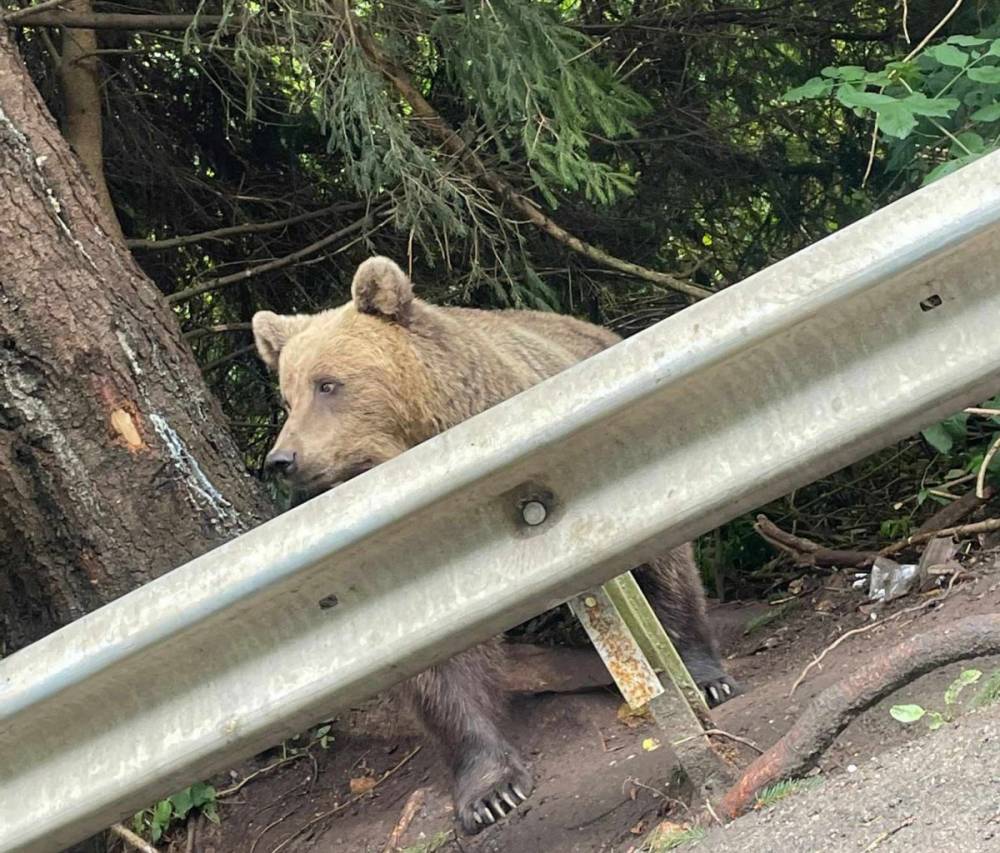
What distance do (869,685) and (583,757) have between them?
1.42m

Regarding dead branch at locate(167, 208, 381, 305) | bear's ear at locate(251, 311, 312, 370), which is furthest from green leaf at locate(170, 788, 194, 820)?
dead branch at locate(167, 208, 381, 305)

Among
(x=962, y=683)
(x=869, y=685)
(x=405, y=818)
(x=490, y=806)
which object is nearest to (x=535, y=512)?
(x=869, y=685)

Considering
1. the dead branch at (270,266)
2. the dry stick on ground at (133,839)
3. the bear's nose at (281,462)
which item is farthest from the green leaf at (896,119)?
the dry stick on ground at (133,839)

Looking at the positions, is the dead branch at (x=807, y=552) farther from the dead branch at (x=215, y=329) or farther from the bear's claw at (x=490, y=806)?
the dead branch at (x=215, y=329)

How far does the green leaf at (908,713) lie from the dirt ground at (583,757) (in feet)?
0.13

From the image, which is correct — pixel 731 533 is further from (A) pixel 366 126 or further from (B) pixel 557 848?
(B) pixel 557 848

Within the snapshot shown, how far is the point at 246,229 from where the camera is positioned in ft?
19.5

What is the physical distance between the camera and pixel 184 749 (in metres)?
2.39

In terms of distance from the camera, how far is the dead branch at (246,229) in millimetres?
5695

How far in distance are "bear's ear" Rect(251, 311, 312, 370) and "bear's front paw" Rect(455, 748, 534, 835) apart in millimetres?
1947

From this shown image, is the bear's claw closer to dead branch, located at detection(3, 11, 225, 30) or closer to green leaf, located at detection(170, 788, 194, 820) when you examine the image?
green leaf, located at detection(170, 788, 194, 820)

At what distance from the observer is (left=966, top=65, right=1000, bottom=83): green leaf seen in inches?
157

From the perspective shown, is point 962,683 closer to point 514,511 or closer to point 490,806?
point 514,511

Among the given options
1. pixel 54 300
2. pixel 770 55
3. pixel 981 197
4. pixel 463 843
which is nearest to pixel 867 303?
pixel 981 197
